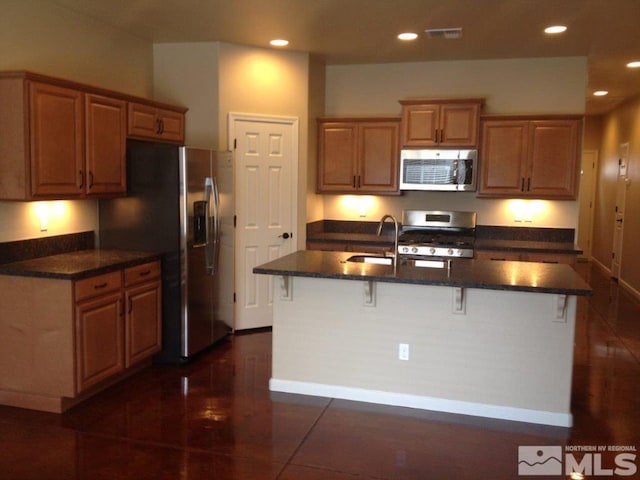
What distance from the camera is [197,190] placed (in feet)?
15.2

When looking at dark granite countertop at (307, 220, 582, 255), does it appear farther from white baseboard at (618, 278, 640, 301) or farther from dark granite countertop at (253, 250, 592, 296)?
white baseboard at (618, 278, 640, 301)

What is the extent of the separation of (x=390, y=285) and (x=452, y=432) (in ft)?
3.22

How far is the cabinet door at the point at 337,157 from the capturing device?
6.13 metres

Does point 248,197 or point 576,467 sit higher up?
point 248,197

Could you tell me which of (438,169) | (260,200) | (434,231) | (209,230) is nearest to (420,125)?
(438,169)

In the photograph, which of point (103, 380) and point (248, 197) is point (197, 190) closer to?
point (248, 197)

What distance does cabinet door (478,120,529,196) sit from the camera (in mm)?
5672

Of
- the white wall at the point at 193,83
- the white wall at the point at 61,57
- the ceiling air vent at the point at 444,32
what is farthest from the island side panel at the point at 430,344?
the ceiling air vent at the point at 444,32

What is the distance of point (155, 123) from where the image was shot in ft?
16.0

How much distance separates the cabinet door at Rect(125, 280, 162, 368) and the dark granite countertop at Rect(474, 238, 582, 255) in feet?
10.0

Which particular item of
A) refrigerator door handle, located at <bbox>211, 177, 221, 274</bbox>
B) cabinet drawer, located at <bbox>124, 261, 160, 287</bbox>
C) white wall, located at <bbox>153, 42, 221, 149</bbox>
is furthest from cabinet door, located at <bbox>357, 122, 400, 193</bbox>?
cabinet drawer, located at <bbox>124, 261, 160, 287</bbox>

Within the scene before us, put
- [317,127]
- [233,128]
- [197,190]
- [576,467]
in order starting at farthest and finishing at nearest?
[317,127]
[233,128]
[197,190]
[576,467]

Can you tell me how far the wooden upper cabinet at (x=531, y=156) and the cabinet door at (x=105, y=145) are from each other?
3444 mm

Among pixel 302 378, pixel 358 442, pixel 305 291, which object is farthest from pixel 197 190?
pixel 358 442
